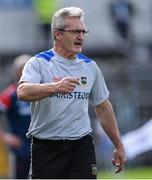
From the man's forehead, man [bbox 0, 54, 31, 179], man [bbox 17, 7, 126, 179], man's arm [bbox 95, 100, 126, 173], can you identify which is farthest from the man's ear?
man [bbox 0, 54, 31, 179]

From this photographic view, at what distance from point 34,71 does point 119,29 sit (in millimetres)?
16250

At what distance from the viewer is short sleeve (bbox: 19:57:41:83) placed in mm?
9000

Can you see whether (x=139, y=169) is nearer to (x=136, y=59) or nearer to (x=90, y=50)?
(x=136, y=59)

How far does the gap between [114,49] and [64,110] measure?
17005mm

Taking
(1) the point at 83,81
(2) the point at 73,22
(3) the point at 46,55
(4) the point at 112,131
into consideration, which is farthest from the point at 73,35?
(4) the point at 112,131

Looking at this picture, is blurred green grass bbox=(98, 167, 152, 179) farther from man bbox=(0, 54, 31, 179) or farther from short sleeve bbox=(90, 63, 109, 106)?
short sleeve bbox=(90, 63, 109, 106)

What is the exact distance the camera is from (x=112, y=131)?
377 inches

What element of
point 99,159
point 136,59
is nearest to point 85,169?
point 99,159

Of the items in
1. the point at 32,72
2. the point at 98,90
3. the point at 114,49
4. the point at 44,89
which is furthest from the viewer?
the point at 114,49

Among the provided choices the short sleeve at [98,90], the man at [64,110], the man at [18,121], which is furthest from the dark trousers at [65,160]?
the man at [18,121]

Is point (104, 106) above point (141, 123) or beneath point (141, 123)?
above

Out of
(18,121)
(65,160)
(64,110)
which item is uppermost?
(64,110)

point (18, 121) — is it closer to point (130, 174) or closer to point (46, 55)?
point (46, 55)

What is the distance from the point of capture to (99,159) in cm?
2138
